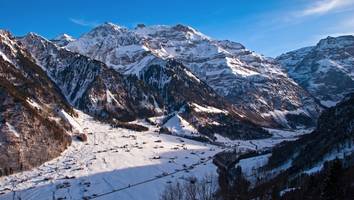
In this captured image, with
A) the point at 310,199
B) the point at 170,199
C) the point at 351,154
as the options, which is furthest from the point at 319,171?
the point at 170,199

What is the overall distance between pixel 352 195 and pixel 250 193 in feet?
215

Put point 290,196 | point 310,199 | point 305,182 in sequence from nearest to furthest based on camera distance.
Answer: point 310,199 → point 290,196 → point 305,182

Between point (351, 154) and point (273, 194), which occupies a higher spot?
point (351, 154)

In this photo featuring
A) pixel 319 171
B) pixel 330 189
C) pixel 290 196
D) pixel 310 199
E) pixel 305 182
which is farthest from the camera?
pixel 319 171

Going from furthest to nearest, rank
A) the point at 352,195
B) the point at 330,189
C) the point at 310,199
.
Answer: the point at 310,199, the point at 352,195, the point at 330,189

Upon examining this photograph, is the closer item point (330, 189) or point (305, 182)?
point (330, 189)

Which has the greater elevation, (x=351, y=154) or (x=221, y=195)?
(x=351, y=154)

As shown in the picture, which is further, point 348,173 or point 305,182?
point 305,182

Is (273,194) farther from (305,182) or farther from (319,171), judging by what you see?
(319,171)

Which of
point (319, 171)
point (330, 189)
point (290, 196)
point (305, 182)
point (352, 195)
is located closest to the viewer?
point (330, 189)

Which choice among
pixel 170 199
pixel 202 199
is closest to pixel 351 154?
pixel 202 199

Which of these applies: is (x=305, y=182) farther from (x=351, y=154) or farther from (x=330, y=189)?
(x=330, y=189)

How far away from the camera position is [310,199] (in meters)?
155

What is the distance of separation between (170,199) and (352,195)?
80.6 metres
